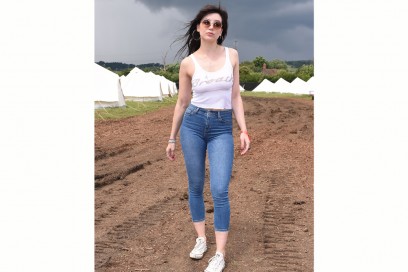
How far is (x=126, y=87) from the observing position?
90.9ft

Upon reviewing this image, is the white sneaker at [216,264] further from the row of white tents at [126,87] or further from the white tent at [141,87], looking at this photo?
the white tent at [141,87]

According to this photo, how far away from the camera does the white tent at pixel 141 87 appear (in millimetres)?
27828

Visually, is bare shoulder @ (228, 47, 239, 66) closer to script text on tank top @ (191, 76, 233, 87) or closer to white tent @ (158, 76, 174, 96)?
script text on tank top @ (191, 76, 233, 87)

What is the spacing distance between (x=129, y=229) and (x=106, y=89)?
55.3 ft

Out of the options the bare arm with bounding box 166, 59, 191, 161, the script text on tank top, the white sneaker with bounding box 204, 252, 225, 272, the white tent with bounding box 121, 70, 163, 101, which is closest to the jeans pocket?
the bare arm with bounding box 166, 59, 191, 161

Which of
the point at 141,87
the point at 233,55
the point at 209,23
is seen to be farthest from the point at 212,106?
the point at 141,87

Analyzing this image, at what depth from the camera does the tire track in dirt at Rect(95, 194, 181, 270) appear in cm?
440

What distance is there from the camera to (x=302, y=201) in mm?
5910

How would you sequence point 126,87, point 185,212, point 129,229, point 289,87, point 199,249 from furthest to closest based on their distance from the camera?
point 289,87
point 126,87
point 185,212
point 129,229
point 199,249

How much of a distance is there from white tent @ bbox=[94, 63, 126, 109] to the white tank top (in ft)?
57.0

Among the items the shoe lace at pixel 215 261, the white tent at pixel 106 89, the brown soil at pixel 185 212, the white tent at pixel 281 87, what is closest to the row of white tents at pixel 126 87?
the white tent at pixel 106 89

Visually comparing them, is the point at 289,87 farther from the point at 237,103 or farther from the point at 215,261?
the point at 215,261

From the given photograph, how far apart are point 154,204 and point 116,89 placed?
16.1 m

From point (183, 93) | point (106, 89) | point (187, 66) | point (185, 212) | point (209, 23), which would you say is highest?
point (106, 89)
